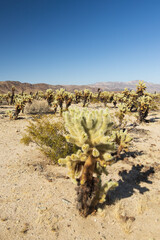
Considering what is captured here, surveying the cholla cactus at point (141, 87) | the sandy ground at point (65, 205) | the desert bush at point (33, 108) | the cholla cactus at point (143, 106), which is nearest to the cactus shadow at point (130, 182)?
the sandy ground at point (65, 205)

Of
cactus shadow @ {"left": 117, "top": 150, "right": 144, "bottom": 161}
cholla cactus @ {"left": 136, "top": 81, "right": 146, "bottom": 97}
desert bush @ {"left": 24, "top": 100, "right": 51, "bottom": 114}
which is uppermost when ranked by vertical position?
cholla cactus @ {"left": 136, "top": 81, "right": 146, "bottom": 97}

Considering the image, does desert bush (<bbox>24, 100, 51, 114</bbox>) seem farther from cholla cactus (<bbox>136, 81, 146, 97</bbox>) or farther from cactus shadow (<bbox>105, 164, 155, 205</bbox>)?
cactus shadow (<bbox>105, 164, 155, 205</bbox>)

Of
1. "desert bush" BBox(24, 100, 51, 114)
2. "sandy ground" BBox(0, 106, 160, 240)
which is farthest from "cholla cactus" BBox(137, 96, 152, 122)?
"desert bush" BBox(24, 100, 51, 114)

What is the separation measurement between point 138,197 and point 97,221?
67.8 inches

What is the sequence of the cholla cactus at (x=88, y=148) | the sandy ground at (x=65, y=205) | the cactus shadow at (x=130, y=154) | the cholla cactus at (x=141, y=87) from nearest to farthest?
the cholla cactus at (x=88, y=148) → the sandy ground at (x=65, y=205) → the cactus shadow at (x=130, y=154) → the cholla cactus at (x=141, y=87)

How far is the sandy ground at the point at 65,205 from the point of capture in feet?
12.0

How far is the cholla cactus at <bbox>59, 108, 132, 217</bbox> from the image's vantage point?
11.5 feet

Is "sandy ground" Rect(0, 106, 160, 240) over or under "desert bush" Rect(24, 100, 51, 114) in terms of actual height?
under

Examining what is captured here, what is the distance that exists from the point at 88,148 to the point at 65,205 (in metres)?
2.18

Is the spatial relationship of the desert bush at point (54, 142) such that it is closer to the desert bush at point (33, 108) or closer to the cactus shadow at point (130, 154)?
the cactus shadow at point (130, 154)

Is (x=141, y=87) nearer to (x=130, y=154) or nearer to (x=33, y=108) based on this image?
(x=33, y=108)

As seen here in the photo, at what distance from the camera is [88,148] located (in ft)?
11.4

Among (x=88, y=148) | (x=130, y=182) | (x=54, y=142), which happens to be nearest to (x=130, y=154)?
(x=130, y=182)

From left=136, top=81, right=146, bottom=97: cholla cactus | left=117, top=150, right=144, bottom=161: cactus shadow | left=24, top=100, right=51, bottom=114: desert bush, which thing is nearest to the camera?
left=117, top=150, right=144, bottom=161: cactus shadow
